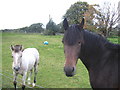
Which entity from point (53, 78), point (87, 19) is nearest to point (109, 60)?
point (53, 78)

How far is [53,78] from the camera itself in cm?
623

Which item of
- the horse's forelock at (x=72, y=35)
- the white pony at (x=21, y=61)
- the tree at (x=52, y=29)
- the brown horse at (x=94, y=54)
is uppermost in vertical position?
the tree at (x=52, y=29)

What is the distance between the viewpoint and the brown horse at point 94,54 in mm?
2030

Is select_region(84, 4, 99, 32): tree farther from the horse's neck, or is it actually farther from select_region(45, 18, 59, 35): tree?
the horse's neck

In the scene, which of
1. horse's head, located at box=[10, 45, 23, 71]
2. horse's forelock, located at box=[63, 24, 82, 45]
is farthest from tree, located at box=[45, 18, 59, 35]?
horse's forelock, located at box=[63, 24, 82, 45]

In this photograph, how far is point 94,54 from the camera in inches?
91.7

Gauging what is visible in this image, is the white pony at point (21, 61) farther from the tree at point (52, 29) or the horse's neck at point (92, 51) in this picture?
the tree at point (52, 29)

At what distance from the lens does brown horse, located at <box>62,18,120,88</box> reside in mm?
2030

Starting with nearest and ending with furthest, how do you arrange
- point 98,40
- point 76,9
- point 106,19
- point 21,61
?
1. point 98,40
2. point 21,61
3. point 106,19
4. point 76,9

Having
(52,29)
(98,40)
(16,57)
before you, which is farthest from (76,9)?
(98,40)

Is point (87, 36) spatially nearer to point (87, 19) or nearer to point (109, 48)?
point (109, 48)

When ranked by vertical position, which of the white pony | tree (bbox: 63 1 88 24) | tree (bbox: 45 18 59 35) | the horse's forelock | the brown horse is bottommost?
the white pony

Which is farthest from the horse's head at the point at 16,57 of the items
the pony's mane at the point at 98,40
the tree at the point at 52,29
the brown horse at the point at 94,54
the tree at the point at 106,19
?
the tree at the point at 52,29

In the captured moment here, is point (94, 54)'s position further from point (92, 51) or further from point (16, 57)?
point (16, 57)
